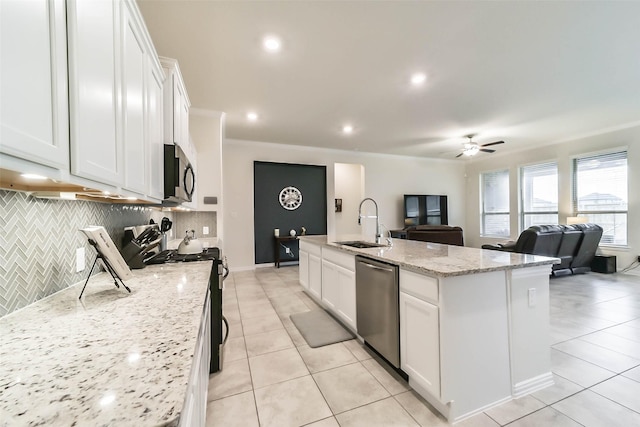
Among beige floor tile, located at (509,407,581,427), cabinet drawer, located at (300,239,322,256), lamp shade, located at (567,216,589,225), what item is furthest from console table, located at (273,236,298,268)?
lamp shade, located at (567,216,589,225)

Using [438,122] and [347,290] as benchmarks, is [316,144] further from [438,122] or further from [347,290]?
[347,290]

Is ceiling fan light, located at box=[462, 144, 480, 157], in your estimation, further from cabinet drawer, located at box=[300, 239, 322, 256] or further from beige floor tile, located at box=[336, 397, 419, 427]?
beige floor tile, located at box=[336, 397, 419, 427]

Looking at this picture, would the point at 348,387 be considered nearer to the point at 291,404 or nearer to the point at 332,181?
the point at 291,404

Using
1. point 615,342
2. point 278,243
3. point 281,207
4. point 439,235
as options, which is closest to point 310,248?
point 278,243

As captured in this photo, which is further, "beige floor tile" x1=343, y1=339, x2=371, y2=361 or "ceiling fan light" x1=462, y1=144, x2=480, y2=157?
"ceiling fan light" x1=462, y1=144, x2=480, y2=157

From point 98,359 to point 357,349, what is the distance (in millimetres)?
2052

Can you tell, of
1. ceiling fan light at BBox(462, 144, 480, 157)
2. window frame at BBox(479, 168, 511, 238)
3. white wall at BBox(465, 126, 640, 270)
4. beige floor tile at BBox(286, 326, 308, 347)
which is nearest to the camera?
beige floor tile at BBox(286, 326, 308, 347)

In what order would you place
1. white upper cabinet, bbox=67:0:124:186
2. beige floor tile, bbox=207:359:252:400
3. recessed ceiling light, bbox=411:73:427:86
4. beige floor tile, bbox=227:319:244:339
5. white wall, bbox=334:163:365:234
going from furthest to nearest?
white wall, bbox=334:163:365:234 < recessed ceiling light, bbox=411:73:427:86 < beige floor tile, bbox=227:319:244:339 < beige floor tile, bbox=207:359:252:400 < white upper cabinet, bbox=67:0:124:186

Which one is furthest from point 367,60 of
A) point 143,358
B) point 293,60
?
point 143,358

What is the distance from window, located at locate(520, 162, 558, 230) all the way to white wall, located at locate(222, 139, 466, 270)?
66.3 inches

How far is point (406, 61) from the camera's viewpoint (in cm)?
273

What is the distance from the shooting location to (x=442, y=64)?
2.79 meters

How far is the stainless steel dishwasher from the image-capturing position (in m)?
1.83

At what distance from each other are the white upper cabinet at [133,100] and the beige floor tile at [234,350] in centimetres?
158
